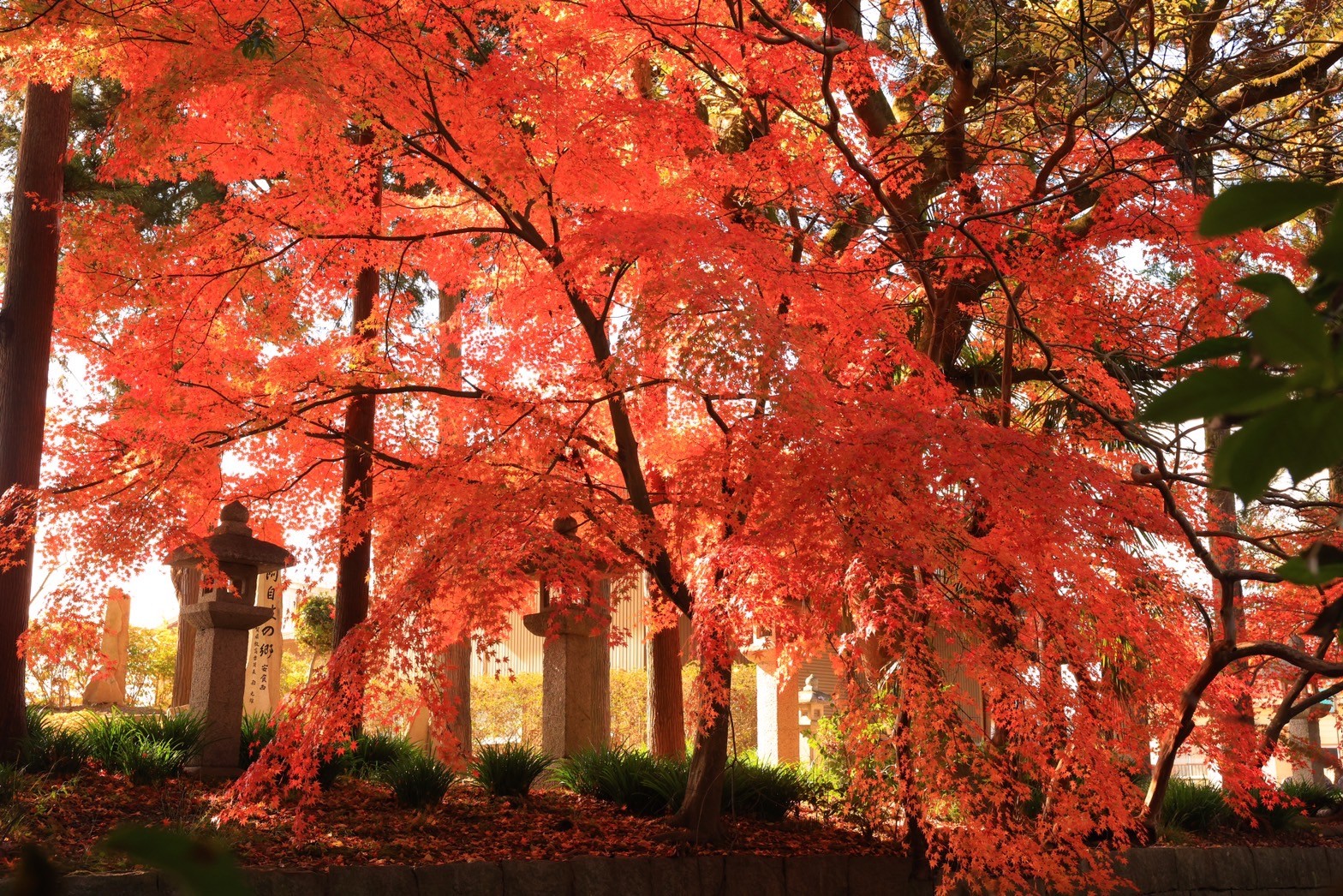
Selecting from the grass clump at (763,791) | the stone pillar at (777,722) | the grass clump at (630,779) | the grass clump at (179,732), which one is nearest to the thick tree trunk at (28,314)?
the grass clump at (179,732)

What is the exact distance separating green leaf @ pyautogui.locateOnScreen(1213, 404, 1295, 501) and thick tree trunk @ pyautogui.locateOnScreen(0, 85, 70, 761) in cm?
1062

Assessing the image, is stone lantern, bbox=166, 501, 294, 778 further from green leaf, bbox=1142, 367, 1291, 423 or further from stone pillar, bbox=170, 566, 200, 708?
green leaf, bbox=1142, 367, 1291, 423

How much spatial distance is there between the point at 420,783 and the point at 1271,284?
843 cm

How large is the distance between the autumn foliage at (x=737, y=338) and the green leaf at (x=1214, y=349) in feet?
17.6

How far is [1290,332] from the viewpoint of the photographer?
0.47 metres

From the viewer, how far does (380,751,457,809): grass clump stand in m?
8.14

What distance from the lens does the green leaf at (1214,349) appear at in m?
0.49

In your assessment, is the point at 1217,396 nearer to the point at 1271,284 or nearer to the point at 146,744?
the point at 1271,284

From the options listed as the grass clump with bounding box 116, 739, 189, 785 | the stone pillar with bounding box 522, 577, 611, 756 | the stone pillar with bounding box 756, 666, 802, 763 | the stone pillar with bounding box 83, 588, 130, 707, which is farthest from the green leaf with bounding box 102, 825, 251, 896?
the stone pillar with bounding box 83, 588, 130, 707

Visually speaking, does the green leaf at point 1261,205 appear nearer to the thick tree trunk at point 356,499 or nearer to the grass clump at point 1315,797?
the thick tree trunk at point 356,499

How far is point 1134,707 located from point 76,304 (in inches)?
420

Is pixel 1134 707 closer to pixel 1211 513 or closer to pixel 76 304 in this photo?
pixel 1211 513

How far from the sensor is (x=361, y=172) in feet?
30.1

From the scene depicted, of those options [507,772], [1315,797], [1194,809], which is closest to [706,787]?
[507,772]
